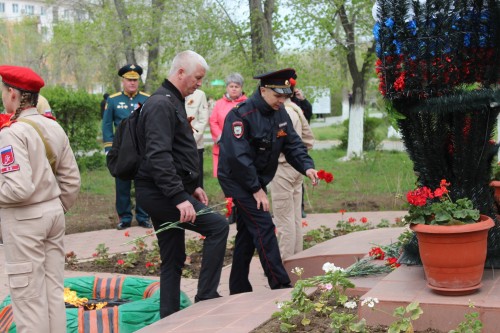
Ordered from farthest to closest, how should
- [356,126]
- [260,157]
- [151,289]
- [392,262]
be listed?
[356,126], [151,289], [260,157], [392,262]

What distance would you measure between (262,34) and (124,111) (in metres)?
4.76

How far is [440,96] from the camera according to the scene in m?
4.82

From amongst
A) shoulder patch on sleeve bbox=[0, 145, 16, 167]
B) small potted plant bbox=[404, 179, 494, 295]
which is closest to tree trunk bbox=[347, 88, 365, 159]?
small potted plant bbox=[404, 179, 494, 295]

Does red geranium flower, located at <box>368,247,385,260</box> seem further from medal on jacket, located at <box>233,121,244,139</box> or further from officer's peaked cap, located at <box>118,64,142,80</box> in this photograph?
officer's peaked cap, located at <box>118,64,142,80</box>

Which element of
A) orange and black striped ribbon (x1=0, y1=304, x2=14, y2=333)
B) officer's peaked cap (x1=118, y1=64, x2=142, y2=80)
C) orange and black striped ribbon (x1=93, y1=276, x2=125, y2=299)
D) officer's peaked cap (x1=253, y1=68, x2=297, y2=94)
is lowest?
orange and black striped ribbon (x1=93, y1=276, x2=125, y2=299)

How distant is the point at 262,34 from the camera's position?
14117mm

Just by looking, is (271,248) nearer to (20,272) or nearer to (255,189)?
(255,189)

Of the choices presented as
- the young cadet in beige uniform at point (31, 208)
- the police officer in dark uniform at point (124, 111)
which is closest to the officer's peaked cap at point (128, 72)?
the police officer in dark uniform at point (124, 111)

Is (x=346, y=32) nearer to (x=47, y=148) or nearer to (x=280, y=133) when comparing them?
(x=280, y=133)

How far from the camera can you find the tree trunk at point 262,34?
1397 centimetres

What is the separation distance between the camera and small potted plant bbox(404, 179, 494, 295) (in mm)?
4309

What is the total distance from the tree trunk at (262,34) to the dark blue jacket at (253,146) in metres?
7.79

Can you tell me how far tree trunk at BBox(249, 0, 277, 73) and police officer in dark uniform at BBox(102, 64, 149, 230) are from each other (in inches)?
166

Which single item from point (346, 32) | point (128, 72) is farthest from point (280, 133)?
point (346, 32)
